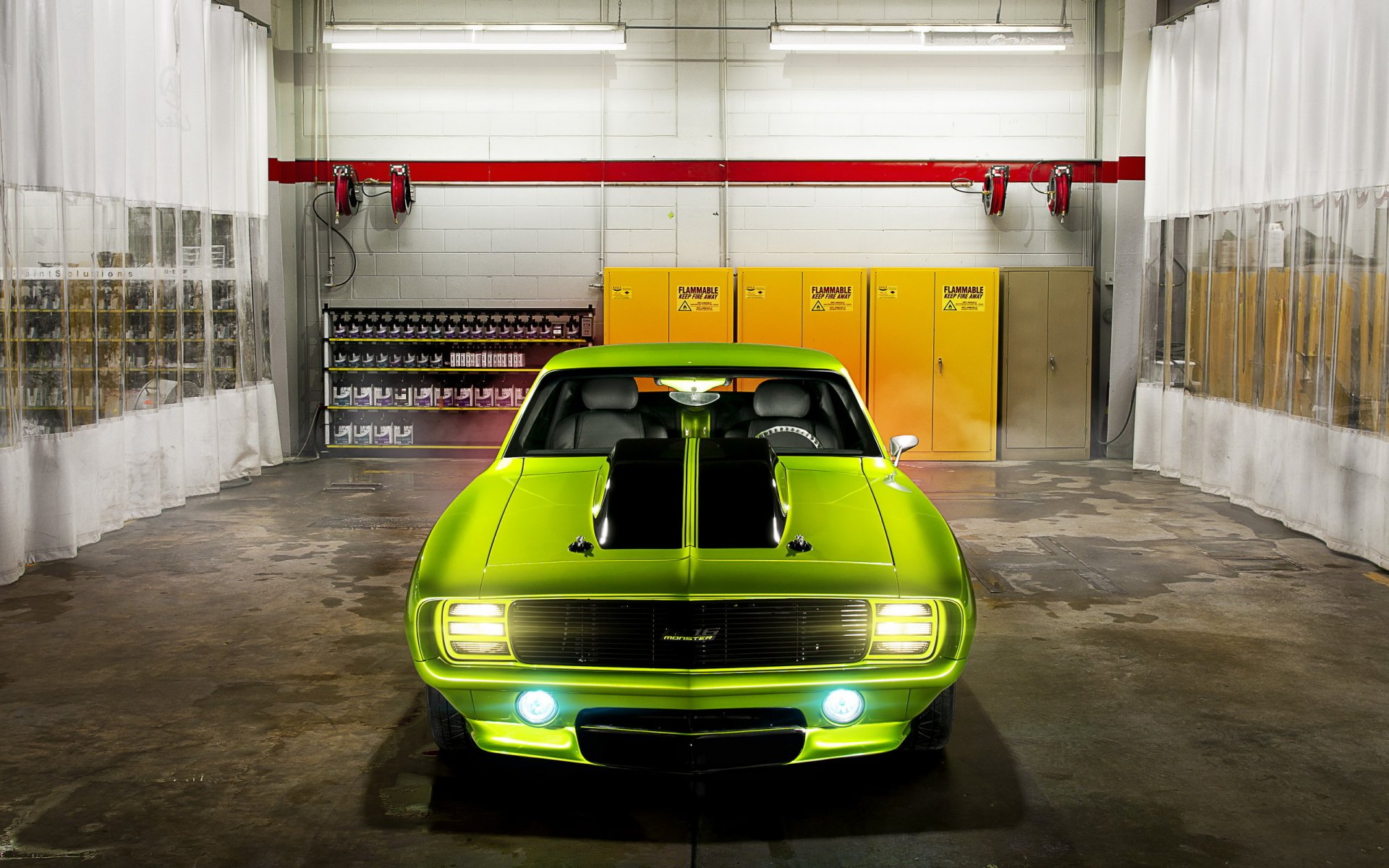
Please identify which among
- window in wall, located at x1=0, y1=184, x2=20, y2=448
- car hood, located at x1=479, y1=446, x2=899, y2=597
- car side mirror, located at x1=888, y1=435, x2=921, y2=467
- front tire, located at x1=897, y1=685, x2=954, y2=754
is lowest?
front tire, located at x1=897, y1=685, x2=954, y2=754

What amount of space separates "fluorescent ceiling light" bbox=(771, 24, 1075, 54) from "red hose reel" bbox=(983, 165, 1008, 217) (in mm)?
1344

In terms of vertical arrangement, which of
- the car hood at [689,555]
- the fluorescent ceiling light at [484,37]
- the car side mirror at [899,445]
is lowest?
the car hood at [689,555]

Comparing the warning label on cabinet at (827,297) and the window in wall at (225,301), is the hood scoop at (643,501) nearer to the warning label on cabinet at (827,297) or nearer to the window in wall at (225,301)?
the window in wall at (225,301)

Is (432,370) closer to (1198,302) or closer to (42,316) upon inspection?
(42,316)

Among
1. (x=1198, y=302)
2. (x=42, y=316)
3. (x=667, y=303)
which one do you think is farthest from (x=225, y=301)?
(x=1198, y=302)

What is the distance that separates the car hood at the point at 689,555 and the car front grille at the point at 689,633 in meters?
0.04

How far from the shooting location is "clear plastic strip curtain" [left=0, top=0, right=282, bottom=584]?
6.26 meters

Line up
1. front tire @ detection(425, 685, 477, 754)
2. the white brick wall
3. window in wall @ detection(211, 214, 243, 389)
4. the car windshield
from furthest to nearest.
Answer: the white brick wall
window in wall @ detection(211, 214, 243, 389)
the car windshield
front tire @ detection(425, 685, 477, 754)

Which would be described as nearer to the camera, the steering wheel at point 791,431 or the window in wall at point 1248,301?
the steering wheel at point 791,431

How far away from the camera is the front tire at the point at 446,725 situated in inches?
128

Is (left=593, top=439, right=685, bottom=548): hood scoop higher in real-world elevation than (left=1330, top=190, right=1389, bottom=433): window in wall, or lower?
lower

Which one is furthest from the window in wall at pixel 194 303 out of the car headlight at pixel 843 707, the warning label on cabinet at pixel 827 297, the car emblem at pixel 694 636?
the car headlight at pixel 843 707

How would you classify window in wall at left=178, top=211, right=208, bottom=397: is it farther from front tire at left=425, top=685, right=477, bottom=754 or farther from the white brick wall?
front tire at left=425, top=685, right=477, bottom=754

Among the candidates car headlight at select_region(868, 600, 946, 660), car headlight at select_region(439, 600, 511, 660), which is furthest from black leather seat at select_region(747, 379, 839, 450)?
car headlight at select_region(439, 600, 511, 660)
